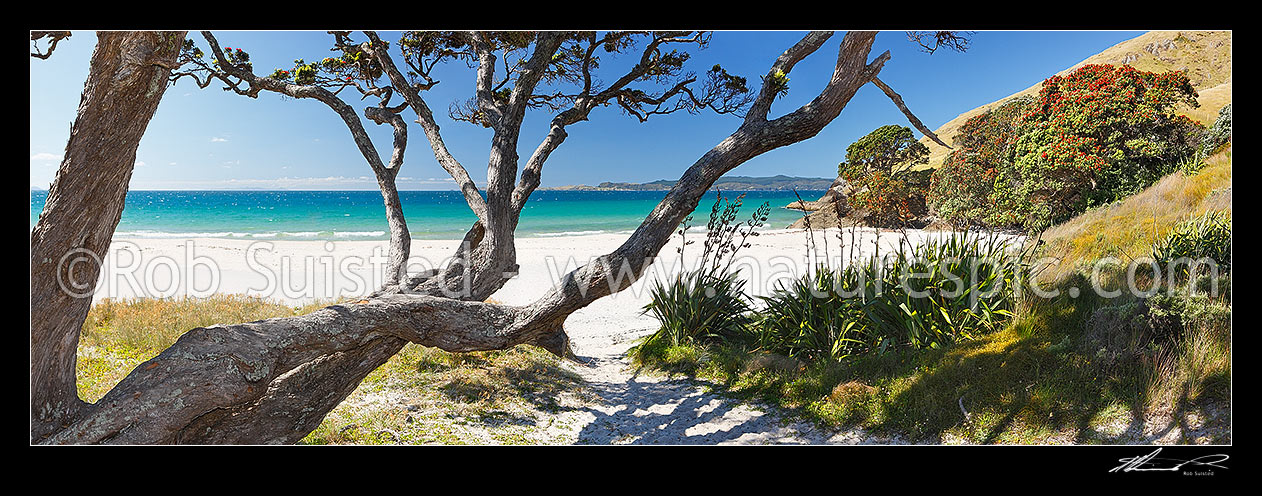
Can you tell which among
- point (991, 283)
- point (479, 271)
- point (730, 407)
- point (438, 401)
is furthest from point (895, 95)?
point (438, 401)

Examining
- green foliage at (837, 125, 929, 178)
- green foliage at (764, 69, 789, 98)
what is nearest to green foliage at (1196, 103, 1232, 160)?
green foliage at (764, 69, 789, 98)

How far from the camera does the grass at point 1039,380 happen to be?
3.43m

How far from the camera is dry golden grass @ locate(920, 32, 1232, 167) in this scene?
226 inches

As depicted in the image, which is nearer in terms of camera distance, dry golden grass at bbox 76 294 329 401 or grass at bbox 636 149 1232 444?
grass at bbox 636 149 1232 444

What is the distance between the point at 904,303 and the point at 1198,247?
2.18 meters

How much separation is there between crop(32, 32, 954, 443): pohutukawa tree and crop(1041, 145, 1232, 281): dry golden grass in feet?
10.6

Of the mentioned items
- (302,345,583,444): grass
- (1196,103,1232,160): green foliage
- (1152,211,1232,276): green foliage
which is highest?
(1196,103,1232,160): green foliage

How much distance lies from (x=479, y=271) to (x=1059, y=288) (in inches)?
199

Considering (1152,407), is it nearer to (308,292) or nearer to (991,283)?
(991,283)

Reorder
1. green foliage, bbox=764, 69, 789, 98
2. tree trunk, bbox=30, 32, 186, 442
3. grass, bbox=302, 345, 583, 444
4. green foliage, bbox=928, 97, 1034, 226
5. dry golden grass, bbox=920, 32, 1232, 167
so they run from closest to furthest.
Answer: tree trunk, bbox=30, 32, 186, 442 < green foliage, bbox=764, 69, 789, 98 < grass, bbox=302, 345, 583, 444 < dry golden grass, bbox=920, 32, 1232, 167 < green foliage, bbox=928, 97, 1034, 226

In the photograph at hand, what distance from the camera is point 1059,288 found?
4.80m

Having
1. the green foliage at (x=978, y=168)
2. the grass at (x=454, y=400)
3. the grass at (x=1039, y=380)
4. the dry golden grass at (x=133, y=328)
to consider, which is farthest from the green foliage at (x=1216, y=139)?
the dry golden grass at (x=133, y=328)
